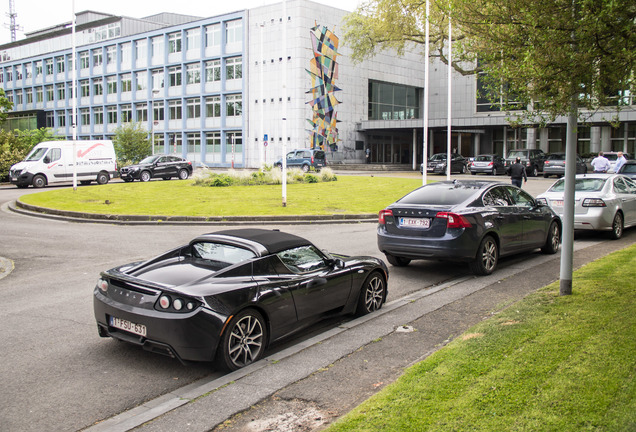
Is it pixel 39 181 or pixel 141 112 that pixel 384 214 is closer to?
pixel 39 181

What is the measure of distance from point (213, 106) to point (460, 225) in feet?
191

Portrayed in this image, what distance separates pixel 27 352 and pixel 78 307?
180 centimetres

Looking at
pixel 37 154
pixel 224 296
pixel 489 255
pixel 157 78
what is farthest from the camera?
pixel 157 78

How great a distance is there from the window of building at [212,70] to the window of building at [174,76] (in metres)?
4.17

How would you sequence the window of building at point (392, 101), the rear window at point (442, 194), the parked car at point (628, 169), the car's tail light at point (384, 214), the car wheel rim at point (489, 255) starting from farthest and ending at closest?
the window of building at point (392, 101)
the parked car at point (628, 169)
the car's tail light at point (384, 214)
the rear window at point (442, 194)
the car wheel rim at point (489, 255)

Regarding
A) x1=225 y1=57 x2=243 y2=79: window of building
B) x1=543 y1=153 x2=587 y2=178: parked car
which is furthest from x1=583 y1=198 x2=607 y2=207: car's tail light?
x1=225 y1=57 x2=243 y2=79: window of building

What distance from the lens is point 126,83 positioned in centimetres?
7150

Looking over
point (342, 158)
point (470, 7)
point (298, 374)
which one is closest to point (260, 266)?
point (298, 374)

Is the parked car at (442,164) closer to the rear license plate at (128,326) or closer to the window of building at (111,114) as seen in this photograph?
the rear license plate at (128,326)

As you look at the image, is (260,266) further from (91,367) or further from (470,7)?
(470,7)

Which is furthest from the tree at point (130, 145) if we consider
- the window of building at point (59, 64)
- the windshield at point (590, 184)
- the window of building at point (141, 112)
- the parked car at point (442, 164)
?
the windshield at point (590, 184)

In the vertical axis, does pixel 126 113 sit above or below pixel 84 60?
below

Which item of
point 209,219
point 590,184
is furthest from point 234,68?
point 590,184

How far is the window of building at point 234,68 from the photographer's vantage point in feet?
201
